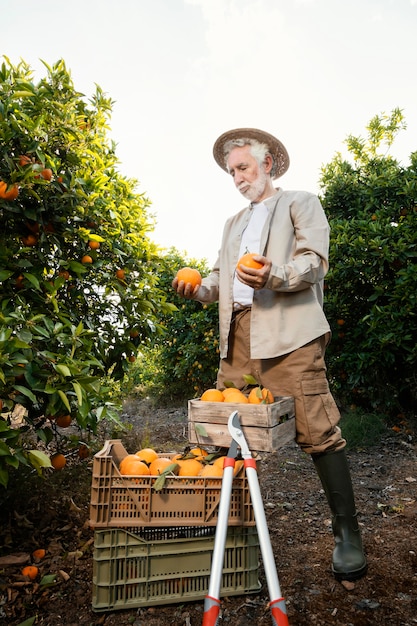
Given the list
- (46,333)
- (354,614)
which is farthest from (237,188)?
(354,614)

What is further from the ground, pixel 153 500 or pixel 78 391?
pixel 78 391

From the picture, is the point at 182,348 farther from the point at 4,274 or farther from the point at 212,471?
the point at 212,471

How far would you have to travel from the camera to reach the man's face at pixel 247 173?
8.37 feet

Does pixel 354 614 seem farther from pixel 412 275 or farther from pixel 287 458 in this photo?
pixel 412 275

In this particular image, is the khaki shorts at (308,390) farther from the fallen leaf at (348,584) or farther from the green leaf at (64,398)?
the green leaf at (64,398)

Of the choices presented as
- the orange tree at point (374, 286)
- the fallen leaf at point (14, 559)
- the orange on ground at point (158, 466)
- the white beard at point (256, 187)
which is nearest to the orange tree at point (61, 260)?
the orange on ground at point (158, 466)

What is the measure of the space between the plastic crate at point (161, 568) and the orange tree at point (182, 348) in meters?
4.39

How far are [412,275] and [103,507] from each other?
3.43m

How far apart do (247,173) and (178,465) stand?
5.21 feet

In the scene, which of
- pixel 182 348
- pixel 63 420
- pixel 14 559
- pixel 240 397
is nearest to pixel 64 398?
pixel 63 420

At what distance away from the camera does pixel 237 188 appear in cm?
261

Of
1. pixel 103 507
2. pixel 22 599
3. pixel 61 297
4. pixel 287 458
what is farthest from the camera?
pixel 287 458

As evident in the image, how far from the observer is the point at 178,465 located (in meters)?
2.12

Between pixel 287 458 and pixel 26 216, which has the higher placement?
pixel 26 216
